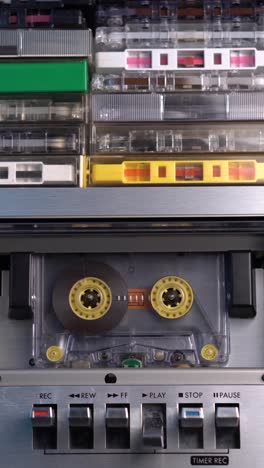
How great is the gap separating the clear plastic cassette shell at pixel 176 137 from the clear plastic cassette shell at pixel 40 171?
0.06 metres

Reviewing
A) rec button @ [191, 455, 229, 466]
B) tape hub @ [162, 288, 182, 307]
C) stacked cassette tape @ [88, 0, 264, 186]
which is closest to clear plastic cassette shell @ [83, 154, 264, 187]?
stacked cassette tape @ [88, 0, 264, 186]

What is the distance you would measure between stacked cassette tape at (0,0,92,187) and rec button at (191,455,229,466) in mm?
569

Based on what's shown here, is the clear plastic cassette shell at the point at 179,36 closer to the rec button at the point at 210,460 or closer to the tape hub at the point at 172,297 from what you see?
the tape hub at the point at 172,297

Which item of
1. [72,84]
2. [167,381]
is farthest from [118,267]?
[72,84]

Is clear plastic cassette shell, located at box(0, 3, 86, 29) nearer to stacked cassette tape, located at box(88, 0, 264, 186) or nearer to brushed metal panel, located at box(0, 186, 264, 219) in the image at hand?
stacked cassette tape, located at box(88, 0, 264, 186)

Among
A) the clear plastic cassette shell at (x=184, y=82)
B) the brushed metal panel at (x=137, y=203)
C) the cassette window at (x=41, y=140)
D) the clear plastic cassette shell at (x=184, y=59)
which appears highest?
the clear plastic cassette shell at (x=184, y=59)

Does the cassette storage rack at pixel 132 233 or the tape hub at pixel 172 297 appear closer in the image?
the cassette storage rack at pixel 132 233

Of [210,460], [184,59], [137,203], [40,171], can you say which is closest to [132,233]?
[137,203]

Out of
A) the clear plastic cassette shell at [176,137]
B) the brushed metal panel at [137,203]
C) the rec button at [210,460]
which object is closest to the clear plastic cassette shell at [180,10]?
the clear plastic cassette shell at [176,137]

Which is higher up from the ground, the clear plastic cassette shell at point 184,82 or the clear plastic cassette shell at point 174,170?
the clear plastic cassette shell at point 184,82

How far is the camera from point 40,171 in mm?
1505

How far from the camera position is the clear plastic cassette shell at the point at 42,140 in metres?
1.52

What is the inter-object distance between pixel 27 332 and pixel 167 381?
329 mm

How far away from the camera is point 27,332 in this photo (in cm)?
162
